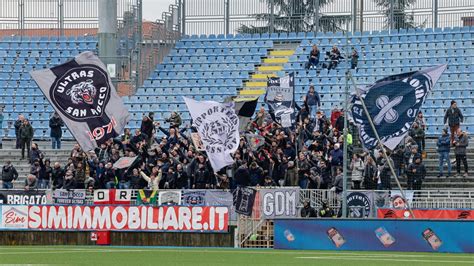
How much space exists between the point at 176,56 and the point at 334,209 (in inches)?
788

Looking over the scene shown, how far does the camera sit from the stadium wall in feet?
113

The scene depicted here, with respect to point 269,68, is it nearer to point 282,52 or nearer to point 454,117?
point 282,52

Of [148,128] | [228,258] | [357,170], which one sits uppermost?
[148,128]

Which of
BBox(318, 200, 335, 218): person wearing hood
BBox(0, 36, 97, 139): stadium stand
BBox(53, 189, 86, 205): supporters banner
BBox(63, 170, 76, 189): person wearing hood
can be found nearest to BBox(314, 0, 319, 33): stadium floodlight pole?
BBox(0, 36, 97, 139): stadium stand

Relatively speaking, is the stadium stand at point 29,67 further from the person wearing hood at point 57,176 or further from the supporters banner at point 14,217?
the supporters banner at point 14,217

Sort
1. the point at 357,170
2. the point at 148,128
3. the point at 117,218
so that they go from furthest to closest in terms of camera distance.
Answer: the point at 148,128
the point at 357,170
the point at 117,218

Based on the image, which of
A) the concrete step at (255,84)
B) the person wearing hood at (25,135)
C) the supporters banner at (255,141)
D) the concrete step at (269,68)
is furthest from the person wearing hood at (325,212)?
the concrete step at (269,68)

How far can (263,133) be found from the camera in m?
39.0

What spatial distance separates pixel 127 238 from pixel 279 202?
4.36 metres

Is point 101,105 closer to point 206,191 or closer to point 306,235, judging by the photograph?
point 206,191

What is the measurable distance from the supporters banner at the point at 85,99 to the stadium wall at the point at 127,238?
269 cm

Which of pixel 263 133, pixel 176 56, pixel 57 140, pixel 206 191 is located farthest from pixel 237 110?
pixel 176 56

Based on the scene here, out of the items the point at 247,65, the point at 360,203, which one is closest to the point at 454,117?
the point at 360,203

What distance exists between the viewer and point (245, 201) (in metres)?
34.3
